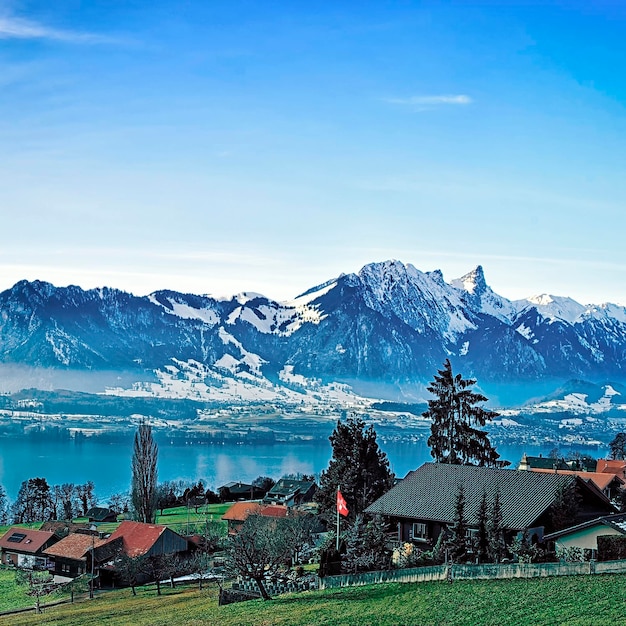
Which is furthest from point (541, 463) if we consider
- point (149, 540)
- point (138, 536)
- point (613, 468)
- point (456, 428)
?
point (149, 540)

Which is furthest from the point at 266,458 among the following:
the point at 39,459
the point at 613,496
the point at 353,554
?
the point at 353,554

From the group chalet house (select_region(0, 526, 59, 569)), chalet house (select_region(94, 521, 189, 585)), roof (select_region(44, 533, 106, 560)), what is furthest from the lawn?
chalet house (select_region(0, 526, 59, 569))

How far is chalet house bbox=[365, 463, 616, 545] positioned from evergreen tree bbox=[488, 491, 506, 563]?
184cm

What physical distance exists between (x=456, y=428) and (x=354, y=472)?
654 centimetres

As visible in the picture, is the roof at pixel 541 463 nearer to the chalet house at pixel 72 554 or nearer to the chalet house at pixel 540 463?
the chalet house at pixel 540 463

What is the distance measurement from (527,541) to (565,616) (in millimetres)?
11718

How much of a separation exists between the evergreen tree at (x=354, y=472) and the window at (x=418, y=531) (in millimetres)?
8544

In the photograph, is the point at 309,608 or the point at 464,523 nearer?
the point at 309,608

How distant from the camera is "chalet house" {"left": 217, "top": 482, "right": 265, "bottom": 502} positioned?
8725 centimetres

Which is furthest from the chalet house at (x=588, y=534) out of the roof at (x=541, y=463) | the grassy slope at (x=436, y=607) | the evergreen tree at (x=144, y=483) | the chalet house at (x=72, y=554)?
the roof at (x=541, y=463)

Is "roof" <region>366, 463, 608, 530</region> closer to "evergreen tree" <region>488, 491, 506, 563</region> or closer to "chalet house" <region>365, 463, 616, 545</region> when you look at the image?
"chalet house" <region>365, 463, 616, 545</region>

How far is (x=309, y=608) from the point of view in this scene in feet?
79.3

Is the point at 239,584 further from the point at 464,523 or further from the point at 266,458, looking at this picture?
the point at 266,458

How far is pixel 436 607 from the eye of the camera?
71.8 feet
